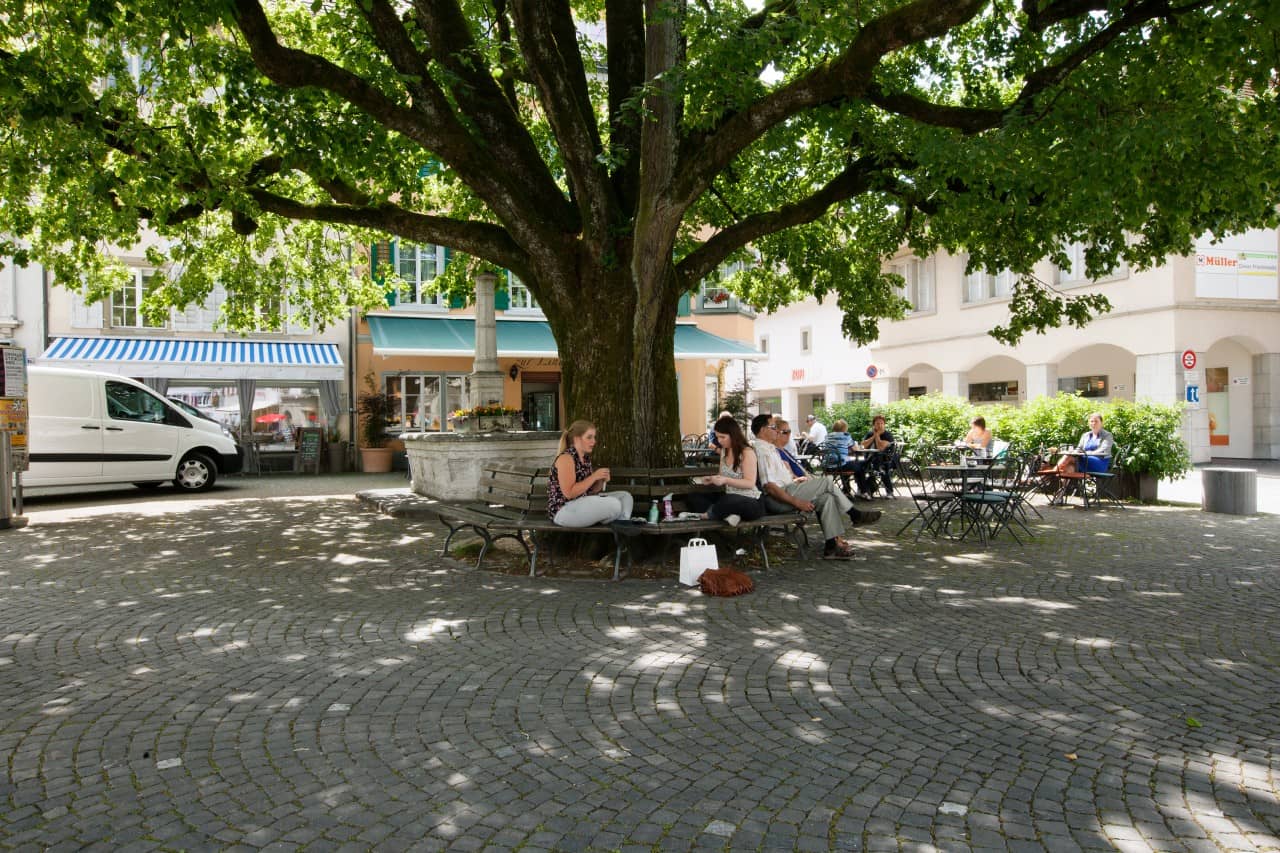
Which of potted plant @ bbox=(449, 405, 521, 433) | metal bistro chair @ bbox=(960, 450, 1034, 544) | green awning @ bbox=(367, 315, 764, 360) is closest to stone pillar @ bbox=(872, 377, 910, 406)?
green awning @ bbox=(367, 315, 764, 360)

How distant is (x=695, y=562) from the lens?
6770 millimetres

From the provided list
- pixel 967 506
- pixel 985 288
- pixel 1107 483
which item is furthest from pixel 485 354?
pixel 985 288

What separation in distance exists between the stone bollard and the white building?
17.9ft

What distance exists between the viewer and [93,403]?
13953mm

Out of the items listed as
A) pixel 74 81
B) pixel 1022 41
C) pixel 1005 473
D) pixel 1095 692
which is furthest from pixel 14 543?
pixel 1022 41

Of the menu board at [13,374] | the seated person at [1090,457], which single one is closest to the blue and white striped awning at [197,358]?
the menu board at [13,374]

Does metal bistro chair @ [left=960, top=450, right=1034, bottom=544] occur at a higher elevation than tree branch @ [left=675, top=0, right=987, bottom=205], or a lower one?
lower

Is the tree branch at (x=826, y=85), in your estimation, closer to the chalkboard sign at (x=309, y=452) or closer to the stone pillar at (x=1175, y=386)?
the chalkboard sign at (x=309, y=452)

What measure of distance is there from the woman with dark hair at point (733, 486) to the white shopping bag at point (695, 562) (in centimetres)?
48

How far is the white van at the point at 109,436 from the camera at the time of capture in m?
13.5

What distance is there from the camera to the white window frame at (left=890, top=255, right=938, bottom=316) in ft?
91.6

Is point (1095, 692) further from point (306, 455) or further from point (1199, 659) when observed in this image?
point (306, 455)

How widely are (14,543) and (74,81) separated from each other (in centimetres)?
495

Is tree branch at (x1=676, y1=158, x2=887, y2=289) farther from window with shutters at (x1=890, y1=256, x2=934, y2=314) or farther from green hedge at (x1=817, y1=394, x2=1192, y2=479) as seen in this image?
window with shutters at (x1=890, y1=256, x2=934, y2=314)
